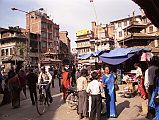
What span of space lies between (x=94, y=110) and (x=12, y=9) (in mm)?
31840

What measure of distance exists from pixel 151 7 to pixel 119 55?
12.9 metres

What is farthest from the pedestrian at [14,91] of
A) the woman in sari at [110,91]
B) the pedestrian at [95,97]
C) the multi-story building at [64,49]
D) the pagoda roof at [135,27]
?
the multi-story building at [64,49]

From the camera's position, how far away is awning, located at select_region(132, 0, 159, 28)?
20.7 feet

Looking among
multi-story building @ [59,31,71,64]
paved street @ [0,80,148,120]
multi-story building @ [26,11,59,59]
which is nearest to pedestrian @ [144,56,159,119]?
paved street @ [0,80,148,120]

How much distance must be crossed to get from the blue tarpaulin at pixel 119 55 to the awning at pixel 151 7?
37.8 feet

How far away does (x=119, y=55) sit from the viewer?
64.5 ft

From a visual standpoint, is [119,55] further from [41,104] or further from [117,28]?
[117,28]

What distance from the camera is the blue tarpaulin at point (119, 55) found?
19339 mm

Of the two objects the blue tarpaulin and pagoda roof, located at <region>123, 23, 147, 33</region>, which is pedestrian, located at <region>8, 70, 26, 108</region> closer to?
the blue tarpaulin

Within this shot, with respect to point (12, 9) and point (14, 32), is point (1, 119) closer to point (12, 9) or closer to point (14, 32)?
point (12, 9)

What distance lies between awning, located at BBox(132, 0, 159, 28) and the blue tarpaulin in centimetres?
1152

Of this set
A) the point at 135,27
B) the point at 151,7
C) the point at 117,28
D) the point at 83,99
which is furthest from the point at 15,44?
the point at 151,7

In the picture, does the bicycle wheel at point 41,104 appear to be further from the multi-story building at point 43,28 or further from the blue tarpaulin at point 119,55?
the multi-story building at point 43,28

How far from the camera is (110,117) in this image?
38.0ft
